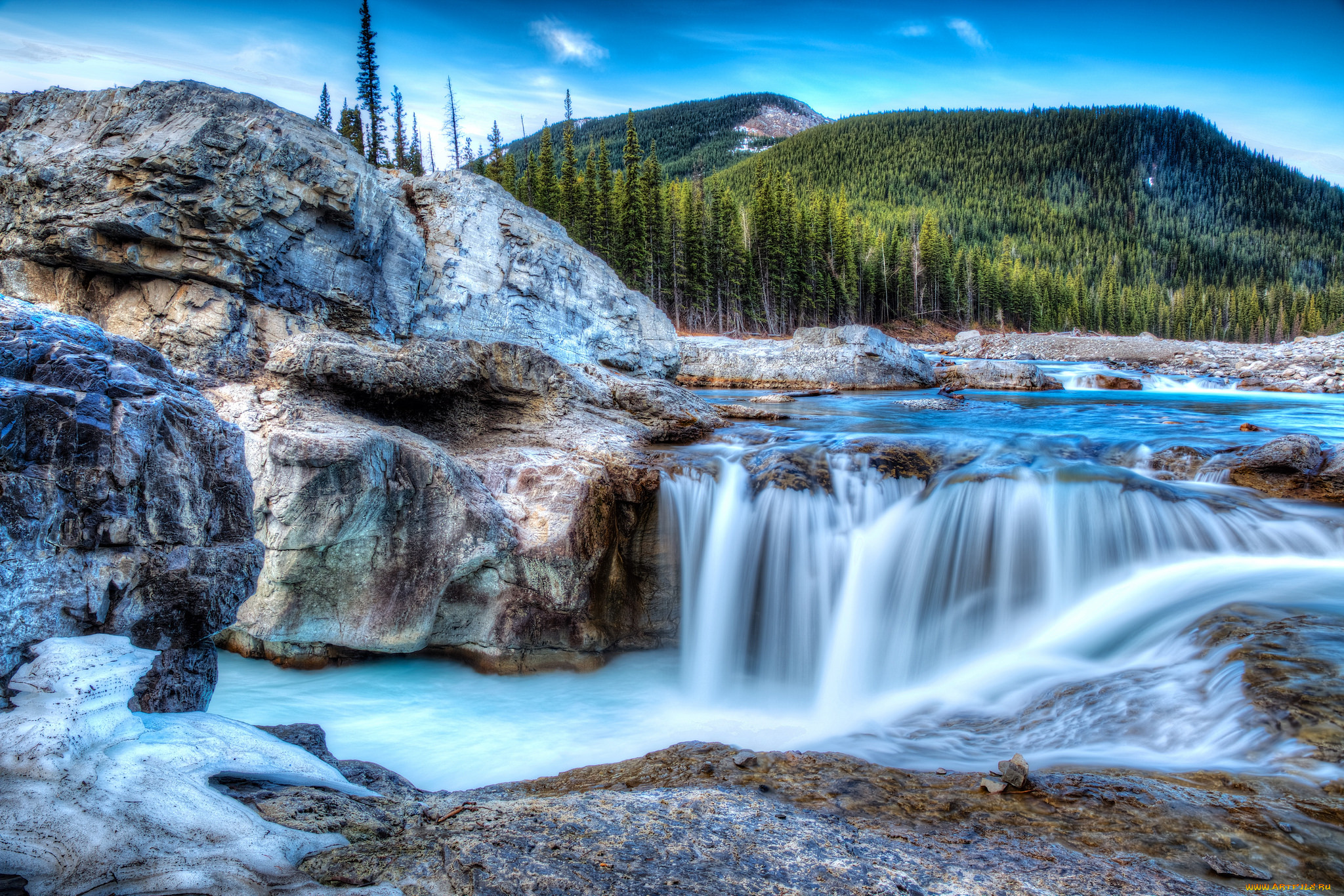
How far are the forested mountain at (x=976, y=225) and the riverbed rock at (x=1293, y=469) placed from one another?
141 feet

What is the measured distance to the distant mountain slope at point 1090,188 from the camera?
404 feet

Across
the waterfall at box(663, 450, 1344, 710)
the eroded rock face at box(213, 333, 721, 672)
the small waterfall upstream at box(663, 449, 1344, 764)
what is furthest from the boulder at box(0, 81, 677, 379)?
the small waterfall upstream at box(663, 449, 1344, 764)

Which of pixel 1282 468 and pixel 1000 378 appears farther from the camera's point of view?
pixel 1000 378

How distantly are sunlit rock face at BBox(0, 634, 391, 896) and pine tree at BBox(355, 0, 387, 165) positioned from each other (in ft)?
139

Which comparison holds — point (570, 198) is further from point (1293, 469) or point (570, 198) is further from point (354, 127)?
point (1293, 469)

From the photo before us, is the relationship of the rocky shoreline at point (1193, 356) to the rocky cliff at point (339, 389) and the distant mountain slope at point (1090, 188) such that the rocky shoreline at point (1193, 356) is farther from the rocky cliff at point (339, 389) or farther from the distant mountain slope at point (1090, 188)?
the distant mountain slope at point (1090, 188)

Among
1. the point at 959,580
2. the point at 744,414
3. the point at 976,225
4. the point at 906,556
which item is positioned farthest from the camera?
the point at 976,225

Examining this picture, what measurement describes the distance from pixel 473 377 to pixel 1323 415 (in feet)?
67.3

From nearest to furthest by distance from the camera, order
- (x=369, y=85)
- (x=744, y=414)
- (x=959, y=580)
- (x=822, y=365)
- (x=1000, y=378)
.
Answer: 1. (x=959, y=580)
2. (x=744, y=414)
3. (x=1000, y=378)
4. (x=822, y=365)
5. (x=369, y=85)

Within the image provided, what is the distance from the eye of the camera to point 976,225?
122 m

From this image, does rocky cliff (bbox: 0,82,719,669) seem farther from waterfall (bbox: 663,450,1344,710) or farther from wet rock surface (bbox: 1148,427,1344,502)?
wet rock surface (bbox: 1148,427,1344,502)

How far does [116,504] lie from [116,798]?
4.07ft

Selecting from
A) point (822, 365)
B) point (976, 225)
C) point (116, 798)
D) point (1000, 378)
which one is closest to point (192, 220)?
point (116, 798)

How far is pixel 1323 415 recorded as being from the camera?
52.6 ft
